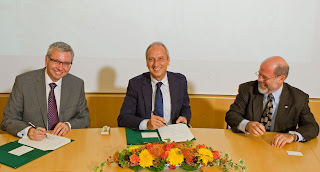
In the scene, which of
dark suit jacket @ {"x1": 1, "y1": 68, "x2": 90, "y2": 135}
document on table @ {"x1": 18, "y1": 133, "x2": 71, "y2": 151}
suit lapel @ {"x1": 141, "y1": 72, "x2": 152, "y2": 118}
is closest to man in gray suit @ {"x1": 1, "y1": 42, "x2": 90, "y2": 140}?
dark suit jacket @ {"x1": 1, "y1": 68, "x2": 90, "y2": 135}

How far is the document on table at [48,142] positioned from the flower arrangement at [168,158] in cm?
46

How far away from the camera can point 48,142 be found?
2.28 metres

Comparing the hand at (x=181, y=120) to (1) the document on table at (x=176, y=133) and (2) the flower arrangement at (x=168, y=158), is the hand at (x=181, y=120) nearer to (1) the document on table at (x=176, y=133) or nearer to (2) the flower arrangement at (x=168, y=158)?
(1) the document on table at (x=176, y=133)

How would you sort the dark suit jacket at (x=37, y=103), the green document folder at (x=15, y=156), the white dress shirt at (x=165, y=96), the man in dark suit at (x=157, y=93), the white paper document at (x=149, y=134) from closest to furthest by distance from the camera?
the green document folder at (x=15, y=156)
the white paper document at (x=149, y=134)
the dark suit jacket at (x=37, y=103)
the man in dark suit at (x=157, y=93)
the white dress shirt at (x=165, y=96)

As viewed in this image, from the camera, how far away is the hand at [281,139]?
2361mm

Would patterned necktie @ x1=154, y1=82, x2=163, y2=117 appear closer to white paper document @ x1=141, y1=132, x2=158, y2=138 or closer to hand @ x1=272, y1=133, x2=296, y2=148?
white paper document @ x1=141, y1=132, x2=158, y2=138

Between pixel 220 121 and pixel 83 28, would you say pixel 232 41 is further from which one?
pixel 83 28

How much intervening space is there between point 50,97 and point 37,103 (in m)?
0.12

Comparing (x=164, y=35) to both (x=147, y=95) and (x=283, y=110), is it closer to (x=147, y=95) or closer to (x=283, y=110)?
(x=147, y=95)

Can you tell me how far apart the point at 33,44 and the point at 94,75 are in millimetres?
849

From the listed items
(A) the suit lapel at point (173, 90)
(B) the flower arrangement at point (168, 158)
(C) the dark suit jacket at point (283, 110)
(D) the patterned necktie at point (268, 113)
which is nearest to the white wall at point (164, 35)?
(A) the suit lapel at point (173, 90)

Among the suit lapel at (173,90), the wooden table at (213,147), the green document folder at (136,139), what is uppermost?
the suit lapel at (173,90)

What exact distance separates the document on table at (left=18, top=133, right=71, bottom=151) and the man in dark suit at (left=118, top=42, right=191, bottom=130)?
61cm

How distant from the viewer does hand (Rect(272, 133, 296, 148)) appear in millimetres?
2361
